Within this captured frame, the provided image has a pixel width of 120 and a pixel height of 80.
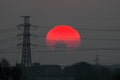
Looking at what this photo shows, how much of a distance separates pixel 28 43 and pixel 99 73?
1713 cm

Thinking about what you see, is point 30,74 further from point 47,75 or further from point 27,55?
point 27,55

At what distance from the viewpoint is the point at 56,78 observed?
66562mm

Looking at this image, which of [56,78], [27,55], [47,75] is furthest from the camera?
[47,75]

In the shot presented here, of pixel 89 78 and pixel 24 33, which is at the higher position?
pixel 24 33

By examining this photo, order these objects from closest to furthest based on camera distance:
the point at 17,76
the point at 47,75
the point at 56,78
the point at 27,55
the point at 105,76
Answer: the point at 105,76 → the point at 17,76 → the point at 27,55 → the point at 56,78 → the point at 47,75

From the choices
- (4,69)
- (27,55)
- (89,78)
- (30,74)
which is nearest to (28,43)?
(27,55)

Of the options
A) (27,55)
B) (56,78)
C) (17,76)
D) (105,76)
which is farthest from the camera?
(56,78)

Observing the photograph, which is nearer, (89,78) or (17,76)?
(89,78)

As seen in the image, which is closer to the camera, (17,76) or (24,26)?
(17,76)

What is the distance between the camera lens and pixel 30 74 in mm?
69438

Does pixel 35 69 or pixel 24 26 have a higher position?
pixel 24 26

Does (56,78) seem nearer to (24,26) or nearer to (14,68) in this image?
(24,26)

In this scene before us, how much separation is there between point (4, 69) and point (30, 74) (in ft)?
67.6

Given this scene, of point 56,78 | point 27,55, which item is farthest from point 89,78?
point 56,78
